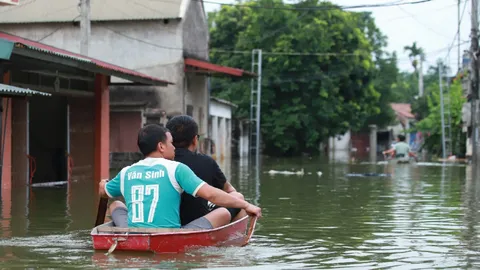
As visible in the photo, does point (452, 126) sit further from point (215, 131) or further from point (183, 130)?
point (183, 130)

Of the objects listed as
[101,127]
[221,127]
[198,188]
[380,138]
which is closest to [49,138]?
[101,127]

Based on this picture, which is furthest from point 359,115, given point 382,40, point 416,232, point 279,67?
point 416,232

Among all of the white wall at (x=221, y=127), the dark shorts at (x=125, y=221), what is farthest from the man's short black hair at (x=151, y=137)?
the white wall at (x=221, y=127)

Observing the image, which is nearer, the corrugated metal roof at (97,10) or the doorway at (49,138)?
the doorway at (49,138)

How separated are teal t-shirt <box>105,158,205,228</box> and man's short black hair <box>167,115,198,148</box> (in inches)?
35.2

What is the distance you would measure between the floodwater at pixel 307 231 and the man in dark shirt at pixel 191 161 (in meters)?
0.58

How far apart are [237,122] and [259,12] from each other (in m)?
7.54

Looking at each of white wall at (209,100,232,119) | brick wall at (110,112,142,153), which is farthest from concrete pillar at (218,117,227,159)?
brick wall at (110,112,142,153)

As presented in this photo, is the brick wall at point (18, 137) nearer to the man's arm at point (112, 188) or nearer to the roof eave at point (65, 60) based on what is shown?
the roof eave at point (65, 60)

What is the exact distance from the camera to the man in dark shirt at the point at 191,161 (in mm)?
9734

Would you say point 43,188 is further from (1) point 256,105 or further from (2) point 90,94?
(1) point 256,105

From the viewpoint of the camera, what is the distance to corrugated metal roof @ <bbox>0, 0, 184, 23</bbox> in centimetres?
3622

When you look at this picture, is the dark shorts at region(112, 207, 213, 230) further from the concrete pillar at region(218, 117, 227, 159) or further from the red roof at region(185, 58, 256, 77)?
the concrete pillar at region(218, 117, 227, 159)

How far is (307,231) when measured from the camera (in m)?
12.3
